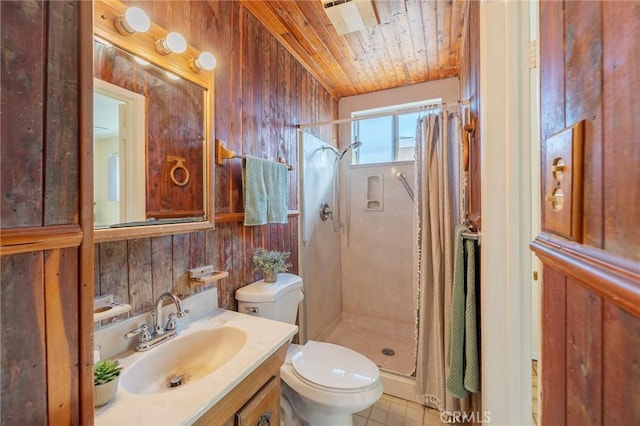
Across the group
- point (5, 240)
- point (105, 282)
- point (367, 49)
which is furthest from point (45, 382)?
point (367, 49)

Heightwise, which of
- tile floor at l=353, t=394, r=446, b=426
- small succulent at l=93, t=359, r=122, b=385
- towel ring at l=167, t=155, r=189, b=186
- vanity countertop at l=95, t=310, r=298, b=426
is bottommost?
tile floor at l=353, t=394, r=446, b=426

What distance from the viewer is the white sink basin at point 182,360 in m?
0.87

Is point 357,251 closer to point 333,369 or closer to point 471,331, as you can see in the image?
point 333,369

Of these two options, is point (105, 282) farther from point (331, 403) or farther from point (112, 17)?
point (331, 403)

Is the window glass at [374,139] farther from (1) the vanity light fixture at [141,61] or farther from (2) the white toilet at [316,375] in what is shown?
(1) the vanity light fixture at [141,61]

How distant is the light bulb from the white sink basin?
1.18 meters

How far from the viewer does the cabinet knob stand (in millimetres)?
904

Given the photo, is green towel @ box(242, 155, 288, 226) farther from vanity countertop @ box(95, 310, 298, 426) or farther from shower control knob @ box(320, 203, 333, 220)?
shower control knob @ box(320, 203, 333, 220)

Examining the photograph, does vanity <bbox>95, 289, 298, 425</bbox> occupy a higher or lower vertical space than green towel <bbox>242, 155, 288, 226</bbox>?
lower

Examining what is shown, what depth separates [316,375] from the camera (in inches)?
49.4

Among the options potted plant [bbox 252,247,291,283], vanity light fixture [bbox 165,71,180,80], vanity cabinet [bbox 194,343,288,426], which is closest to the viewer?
vanity cabinet [bbox 194,343,288,426]

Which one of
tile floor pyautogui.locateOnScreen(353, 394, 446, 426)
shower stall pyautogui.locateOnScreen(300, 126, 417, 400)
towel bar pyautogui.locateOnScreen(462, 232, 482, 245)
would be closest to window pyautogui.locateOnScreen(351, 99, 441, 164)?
shower stall pyautogui.locateOnScreen(300, 126, 417, 400)

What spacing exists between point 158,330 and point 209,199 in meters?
0.58

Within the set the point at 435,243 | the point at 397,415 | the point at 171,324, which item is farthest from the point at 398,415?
the point at 171,324
